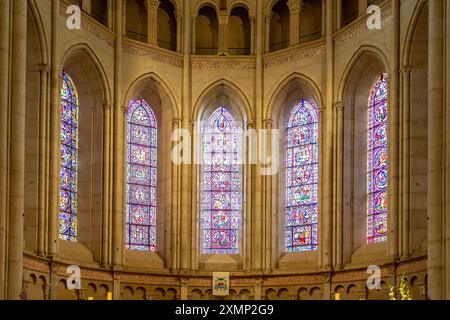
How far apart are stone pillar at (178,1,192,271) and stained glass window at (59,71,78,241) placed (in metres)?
4.68

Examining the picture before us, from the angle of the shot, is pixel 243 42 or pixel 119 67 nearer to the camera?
pixel 119 67

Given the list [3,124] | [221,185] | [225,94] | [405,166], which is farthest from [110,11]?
[405,166]

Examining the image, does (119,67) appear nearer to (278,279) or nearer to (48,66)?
(48,66)

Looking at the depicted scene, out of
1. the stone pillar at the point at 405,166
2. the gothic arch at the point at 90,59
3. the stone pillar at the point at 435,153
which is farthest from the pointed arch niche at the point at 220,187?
the stone pillar at the point at 435,153

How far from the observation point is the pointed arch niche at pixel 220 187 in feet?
127

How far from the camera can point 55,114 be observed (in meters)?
32.8

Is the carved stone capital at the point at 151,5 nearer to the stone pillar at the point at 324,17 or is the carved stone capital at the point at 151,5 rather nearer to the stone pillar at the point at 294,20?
the stone pillar at the point at 294,20

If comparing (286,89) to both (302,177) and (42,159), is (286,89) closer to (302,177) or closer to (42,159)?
(302,177)

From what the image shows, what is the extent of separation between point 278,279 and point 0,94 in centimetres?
1590

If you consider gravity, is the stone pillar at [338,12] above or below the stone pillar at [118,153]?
above

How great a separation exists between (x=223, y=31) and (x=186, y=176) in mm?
6739

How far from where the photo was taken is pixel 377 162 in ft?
117

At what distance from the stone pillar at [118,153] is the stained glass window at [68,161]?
61.1 inches
